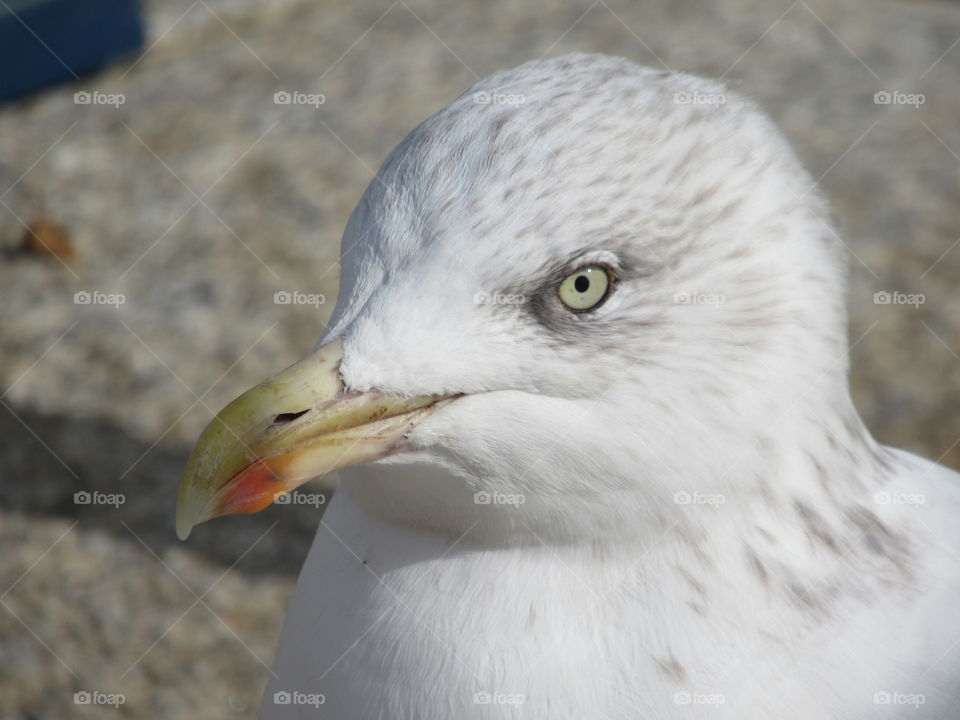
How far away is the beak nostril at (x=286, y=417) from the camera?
6.34 ft

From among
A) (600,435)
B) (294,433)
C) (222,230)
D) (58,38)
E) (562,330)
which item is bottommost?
(294,433)

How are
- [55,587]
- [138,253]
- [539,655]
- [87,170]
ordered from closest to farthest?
[539,655]
[55,587]
[138,253]
[87,170]

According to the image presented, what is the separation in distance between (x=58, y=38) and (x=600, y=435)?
16.7 ft

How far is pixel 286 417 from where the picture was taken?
1941 mm

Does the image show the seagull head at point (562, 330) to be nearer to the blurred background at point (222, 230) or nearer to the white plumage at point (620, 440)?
the white plumage at point (620, 440)

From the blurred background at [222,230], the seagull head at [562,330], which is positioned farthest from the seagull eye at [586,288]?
the blurred background at [222,230]

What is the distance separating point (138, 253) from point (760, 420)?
3.79 m

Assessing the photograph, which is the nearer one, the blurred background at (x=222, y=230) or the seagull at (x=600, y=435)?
the seagull at (x=600, y=435)

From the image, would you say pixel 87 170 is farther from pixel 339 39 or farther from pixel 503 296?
pixel 503 296

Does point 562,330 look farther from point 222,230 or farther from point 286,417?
point 222,230

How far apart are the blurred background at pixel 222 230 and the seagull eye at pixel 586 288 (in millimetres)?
2322

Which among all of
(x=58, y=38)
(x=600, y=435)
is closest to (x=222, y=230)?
(x=58, y=38)

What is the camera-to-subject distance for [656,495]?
2.03 meters

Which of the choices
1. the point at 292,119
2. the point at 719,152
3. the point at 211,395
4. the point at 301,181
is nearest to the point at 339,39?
the point at 292,119
